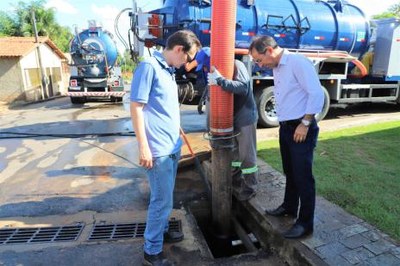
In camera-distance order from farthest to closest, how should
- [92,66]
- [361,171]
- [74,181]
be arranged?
[92,66] < [74,181] < [361,171]

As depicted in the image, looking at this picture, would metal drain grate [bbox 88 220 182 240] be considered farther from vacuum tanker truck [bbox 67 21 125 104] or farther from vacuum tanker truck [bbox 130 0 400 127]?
vacuum tanker truck [bbox 67 21 125 104]

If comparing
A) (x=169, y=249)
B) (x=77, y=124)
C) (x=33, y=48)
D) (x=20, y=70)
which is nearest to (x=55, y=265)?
(x=169, y=249)

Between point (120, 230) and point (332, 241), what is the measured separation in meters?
2.03

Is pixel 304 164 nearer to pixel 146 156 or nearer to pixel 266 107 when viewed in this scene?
pixel 146 156

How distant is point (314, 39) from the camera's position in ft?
26.1

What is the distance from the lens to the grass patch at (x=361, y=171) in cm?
332

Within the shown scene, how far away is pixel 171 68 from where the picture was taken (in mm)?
2643

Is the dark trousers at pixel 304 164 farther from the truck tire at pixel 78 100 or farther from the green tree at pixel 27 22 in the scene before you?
the green tree at pixel 27 22

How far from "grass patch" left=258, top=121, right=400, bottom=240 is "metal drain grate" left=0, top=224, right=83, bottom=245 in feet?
8.85

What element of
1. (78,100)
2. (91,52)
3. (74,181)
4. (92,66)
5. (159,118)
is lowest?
(78,100)

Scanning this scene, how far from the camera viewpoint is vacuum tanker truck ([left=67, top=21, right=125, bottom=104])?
535 inches

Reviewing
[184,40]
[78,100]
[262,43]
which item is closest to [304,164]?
[262,43]

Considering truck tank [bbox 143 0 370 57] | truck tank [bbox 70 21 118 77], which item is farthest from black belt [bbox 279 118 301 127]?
truck tank [bbox 70 21 118 77]

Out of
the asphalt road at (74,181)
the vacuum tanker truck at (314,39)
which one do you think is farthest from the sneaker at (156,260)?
the vacuum tanker truck at (314,39)
